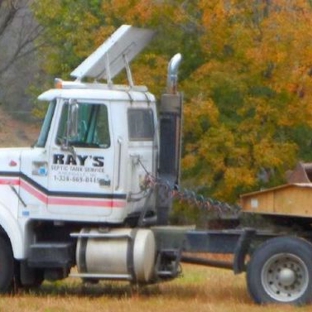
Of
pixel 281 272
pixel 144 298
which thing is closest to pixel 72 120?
pixel 144 298

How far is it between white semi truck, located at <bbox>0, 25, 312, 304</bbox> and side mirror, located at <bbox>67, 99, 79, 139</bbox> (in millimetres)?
12

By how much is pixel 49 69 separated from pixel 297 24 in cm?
991

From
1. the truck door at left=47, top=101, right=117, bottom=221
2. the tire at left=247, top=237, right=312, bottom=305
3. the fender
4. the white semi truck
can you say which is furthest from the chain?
the fender

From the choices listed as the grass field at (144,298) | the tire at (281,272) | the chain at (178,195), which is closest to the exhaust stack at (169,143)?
the chain at (178,195)

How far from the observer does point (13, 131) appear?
50.8 m

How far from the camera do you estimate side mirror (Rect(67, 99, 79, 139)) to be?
13.3 meters

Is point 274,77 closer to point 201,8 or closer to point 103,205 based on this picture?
point 201,8

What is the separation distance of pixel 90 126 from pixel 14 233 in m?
1.53

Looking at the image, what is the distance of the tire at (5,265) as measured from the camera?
13664mm

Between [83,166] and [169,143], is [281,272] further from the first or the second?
[83,166]

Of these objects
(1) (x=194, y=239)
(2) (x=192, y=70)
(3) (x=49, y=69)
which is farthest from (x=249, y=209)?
(3) (x=49, y=69)

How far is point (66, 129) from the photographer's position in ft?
44.0

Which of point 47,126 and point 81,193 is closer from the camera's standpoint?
point 81,193

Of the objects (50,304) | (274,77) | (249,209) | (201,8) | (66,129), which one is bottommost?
(50,304)
